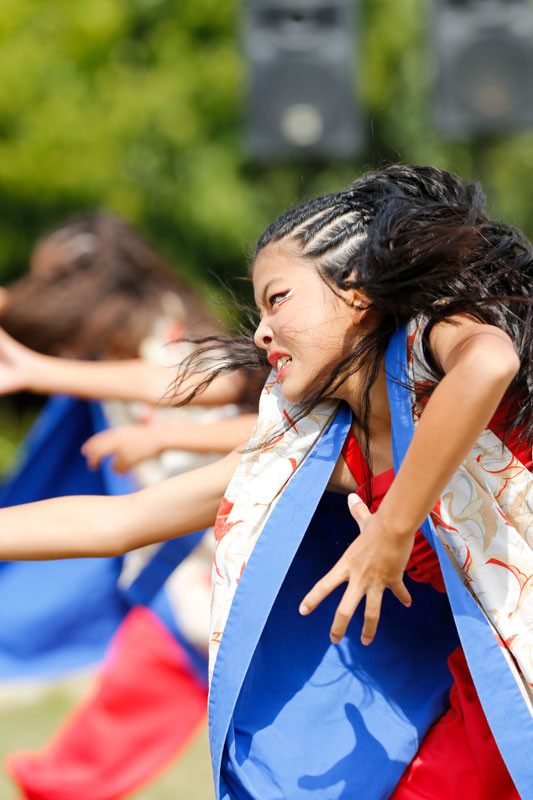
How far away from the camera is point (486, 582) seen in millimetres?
1529

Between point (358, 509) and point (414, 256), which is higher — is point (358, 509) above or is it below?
below

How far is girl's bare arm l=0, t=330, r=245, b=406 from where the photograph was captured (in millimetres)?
2904

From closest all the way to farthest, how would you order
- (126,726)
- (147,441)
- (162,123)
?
(147,441), (126,726), (162,123)

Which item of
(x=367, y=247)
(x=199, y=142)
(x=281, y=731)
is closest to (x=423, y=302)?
(x=367, y=247)

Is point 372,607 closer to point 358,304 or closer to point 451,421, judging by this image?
point 451,421

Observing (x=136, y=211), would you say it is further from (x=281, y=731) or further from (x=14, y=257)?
(x=281, y=731)

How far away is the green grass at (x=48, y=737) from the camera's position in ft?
10.9

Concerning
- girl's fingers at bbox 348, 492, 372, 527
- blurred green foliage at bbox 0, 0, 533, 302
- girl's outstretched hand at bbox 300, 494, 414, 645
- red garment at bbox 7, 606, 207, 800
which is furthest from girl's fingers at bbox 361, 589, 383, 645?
blurred green foliage at bbox 0, 0, 533, 302

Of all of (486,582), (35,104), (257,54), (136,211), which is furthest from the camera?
(136,211)

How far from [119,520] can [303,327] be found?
45 centimetres

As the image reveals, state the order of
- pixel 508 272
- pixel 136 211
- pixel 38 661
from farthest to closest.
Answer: pixel 136 211 < pixel 38 661 < pixel 508 272

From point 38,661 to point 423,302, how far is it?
2.48 m

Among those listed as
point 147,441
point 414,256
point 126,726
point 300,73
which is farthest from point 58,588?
point 300,73

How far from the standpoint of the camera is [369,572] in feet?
4.75
